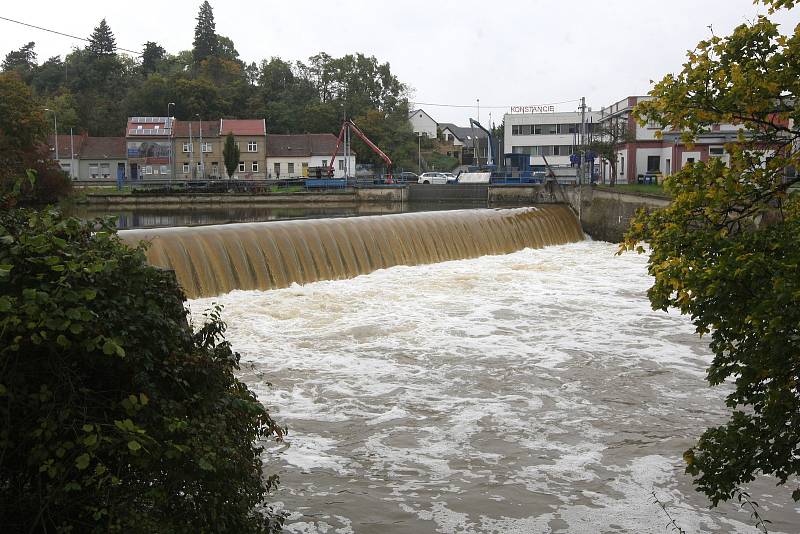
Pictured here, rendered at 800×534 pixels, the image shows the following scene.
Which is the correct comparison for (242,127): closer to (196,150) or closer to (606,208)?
(196,150)

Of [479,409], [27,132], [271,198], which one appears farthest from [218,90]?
[479,409]

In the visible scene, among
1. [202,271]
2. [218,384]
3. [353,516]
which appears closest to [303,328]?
[202,271]

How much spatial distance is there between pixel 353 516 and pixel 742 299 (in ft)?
14.7

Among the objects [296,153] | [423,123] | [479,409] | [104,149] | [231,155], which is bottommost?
[479,409]

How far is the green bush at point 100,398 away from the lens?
416cm

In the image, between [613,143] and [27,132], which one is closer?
[27,132]

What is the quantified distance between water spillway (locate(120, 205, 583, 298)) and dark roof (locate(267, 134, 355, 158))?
51634 mm

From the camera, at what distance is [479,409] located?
11.2 metres

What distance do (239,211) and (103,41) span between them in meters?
80.9

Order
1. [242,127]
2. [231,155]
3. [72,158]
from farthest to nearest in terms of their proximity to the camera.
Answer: [242,127] → [72,158] → [231,155]

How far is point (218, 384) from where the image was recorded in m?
5.05

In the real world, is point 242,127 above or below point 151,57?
below

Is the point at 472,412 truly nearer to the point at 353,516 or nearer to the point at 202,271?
the point at 353,516

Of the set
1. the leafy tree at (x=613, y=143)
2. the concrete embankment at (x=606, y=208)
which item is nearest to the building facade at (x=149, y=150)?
the leafy tree at (x=613, y=143)
